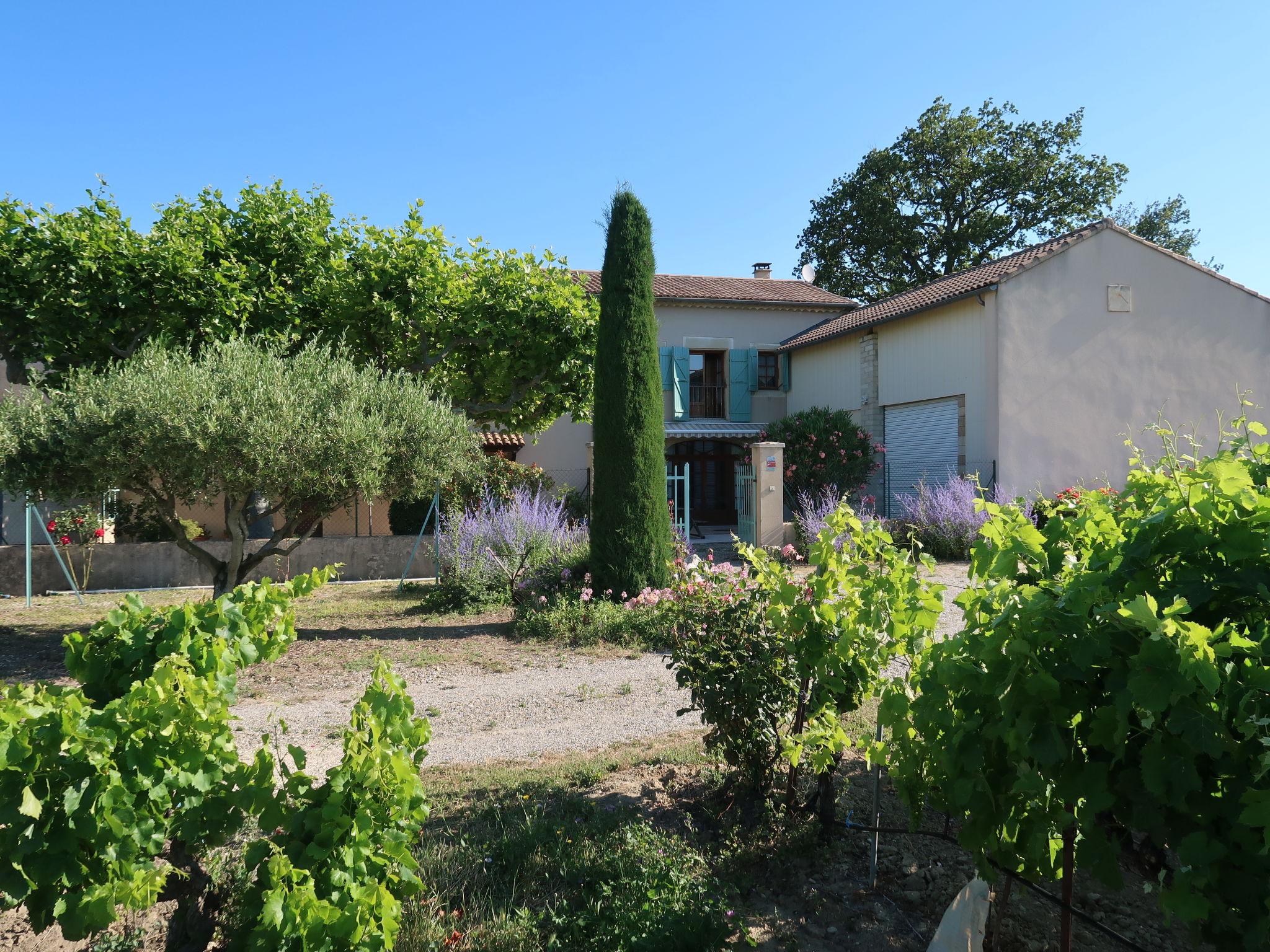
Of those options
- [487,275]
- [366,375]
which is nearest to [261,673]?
[366,375]

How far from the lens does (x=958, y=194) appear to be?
92.3 feet

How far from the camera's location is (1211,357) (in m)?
16.7

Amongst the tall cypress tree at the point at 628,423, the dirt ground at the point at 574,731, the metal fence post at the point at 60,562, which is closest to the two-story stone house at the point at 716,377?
the dirt ground at the point at 574,731

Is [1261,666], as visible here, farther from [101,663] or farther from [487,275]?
[487,275]

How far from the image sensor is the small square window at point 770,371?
22.7 metres

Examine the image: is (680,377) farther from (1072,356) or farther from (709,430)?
(1072,356)

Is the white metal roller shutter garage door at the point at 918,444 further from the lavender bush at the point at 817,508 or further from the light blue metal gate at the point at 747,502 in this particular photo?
the light blue metal gate at the point at 747,502

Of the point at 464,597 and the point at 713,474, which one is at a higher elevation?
the point at 713,474

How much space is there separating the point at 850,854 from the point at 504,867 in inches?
55.3

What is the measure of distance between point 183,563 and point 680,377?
12.8 meters

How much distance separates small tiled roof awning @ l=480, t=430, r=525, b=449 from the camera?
1834 cm

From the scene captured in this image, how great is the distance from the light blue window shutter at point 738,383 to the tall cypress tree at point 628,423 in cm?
1207

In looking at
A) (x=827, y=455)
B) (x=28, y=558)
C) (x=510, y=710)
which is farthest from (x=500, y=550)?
(x=827, y=455)

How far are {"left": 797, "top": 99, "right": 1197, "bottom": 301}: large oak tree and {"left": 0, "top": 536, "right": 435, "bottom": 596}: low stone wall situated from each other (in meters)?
22.3
